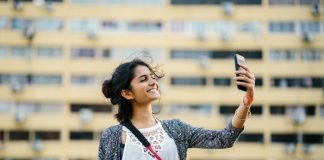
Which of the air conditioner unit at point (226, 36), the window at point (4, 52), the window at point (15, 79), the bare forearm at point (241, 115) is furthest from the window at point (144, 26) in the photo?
the bare forearm at point (241, 115)

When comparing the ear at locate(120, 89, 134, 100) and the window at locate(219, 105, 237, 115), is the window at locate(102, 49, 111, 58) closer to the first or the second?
the window at locate(219, 105, 237, 115)

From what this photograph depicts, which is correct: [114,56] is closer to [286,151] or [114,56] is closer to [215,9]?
[215,9]

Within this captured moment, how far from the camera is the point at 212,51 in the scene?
91.7ft

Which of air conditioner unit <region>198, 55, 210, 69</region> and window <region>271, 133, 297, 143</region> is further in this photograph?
window <region>271, 133, 297, 143</region>

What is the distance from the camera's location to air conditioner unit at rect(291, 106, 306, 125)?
2759cm

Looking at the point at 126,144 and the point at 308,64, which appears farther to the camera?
the point at 308,64

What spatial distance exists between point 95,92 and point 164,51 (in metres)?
3.32

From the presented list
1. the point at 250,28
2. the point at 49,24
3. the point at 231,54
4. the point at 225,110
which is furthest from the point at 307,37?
the point at 49,24

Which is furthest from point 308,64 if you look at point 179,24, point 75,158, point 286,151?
point 75,158

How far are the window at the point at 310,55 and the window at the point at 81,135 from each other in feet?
30.8

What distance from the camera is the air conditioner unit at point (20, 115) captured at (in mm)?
27500

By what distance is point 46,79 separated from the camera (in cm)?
2809

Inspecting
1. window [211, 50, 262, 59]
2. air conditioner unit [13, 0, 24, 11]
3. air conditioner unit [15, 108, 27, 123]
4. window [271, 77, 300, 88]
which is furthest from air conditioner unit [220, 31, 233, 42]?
air conditioner unit [15, 108, 27, 123]

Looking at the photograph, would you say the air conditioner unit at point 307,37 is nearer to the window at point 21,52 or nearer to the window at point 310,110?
the window at point 310,110
